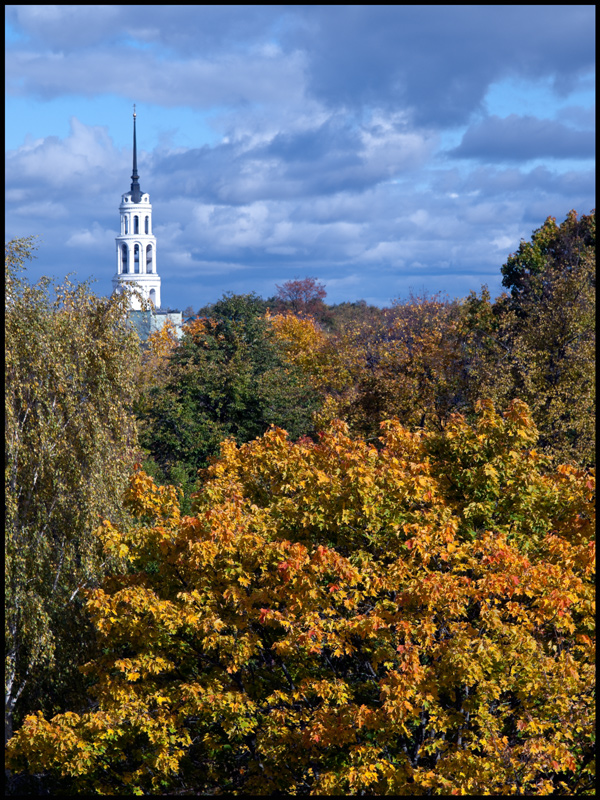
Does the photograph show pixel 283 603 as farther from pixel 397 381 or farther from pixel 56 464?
pixel 397 381

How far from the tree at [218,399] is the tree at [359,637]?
16201 mm

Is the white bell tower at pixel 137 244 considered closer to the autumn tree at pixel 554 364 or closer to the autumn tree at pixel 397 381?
the autumn tree at pixel 397 381

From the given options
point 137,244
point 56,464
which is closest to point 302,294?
point 137,244

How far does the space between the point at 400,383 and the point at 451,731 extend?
2065 cm

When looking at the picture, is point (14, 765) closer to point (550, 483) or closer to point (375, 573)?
point (375, 573)

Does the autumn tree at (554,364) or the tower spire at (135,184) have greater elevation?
the tower spire at (135,184)

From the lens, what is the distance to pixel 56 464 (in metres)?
15.0

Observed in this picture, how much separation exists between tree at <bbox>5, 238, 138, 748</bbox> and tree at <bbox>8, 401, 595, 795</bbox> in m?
1.36

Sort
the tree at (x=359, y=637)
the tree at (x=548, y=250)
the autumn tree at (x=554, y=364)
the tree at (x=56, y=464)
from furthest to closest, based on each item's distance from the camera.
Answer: the tree at (x=548, y=250)
the autumn tree at (x=554, y=364)
the tree at (x=56, y=464)
the tree at (x=359, y=637)

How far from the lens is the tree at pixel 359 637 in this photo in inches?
421

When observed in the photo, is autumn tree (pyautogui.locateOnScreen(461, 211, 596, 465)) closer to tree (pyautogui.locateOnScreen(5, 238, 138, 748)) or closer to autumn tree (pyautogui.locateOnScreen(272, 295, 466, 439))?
autumn tree (pyautogui.locateOnScreen(272, 295, 466, 439))

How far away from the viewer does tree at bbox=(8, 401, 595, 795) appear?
35.1ft

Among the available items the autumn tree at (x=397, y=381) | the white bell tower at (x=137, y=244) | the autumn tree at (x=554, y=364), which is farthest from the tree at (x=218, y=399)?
the white bell tower at (x=137, y=244)

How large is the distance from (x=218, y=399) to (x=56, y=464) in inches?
782
